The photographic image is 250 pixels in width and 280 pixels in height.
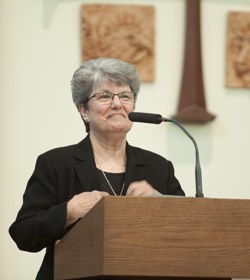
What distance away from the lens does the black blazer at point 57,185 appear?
12.0 feet

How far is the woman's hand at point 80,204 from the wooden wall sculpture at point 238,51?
245 centimetres

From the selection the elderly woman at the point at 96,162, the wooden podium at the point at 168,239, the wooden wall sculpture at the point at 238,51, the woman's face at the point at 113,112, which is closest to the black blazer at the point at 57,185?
the elderly woman at the point at 96,162

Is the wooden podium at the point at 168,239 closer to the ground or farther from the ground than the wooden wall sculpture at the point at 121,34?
closer to the ground

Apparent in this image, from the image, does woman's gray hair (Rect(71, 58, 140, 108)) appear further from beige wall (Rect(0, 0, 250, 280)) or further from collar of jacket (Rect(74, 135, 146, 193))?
beige wall (Rect(0, 0, 250, 280))

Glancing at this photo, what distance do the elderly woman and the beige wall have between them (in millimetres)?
1442

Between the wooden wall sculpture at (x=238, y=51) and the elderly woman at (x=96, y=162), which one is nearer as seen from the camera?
the elderly woman at (x=96, y=162)

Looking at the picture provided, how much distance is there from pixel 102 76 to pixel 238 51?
193 centimetres

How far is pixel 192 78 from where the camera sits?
571cm

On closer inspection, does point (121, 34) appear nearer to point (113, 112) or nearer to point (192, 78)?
point (192, 78)

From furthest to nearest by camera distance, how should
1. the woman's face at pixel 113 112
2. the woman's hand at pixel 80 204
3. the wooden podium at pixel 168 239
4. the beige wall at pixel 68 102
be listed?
1. the beige wall at pixel 68 102
2. the woman's face at pixel 113 112
3. the woman's hand at pixel 80 204
4. the wooden podium at pixel 168 239

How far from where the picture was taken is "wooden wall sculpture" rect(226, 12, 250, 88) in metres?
5.80

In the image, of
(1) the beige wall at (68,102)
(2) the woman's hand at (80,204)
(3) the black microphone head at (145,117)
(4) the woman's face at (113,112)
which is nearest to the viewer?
(2) the woman's hand at (80,204)

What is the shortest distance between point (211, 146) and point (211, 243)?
8.85 ft

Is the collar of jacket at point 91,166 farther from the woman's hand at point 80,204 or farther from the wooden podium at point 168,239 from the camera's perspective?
the wooden podium at point 168,239
